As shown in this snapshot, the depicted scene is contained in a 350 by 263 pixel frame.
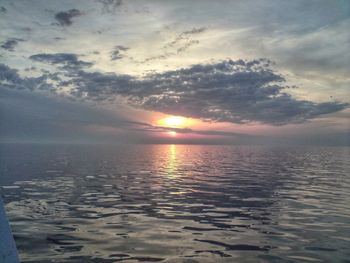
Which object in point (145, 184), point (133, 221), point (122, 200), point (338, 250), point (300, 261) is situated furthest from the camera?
point (145, 184)

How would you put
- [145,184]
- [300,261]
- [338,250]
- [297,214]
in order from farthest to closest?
1. [145,184]
2. [297,214]
3. [338,250]
4. [300,261]

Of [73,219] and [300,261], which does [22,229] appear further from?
[300,261]

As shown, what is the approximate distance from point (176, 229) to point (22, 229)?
909 cm

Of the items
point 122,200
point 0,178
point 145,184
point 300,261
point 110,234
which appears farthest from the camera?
point 0,178

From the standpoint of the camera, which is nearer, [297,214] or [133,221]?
[133,221]

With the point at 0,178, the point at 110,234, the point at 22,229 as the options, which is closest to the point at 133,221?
the point at 110,234

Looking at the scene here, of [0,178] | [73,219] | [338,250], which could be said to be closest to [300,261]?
[338,250]

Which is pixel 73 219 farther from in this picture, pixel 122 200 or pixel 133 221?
pixel 122 200

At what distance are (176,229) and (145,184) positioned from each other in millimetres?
A: 22168

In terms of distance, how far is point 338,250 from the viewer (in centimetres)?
1689

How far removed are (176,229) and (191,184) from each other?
22810 mm

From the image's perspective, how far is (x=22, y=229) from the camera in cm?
1972

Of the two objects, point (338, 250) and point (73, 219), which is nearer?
point (338, 250)

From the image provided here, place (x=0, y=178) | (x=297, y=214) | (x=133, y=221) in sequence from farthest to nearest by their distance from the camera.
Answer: (x=0, y=178), (x=297, y=214), (x=133, y=221)
